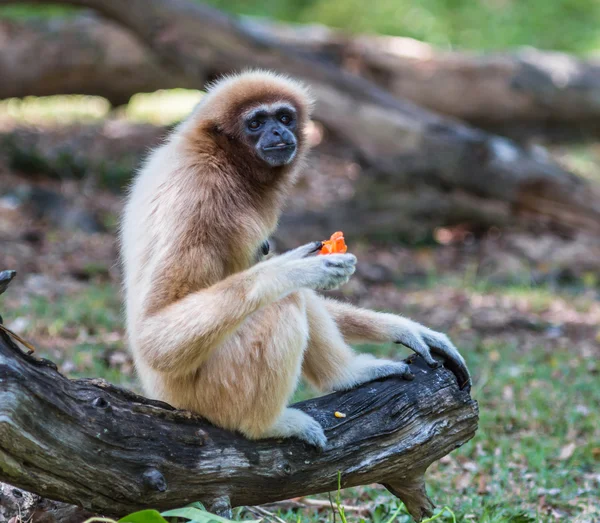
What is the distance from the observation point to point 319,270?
12.5 ft

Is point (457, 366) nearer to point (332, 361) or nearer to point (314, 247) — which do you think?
point (332, 361)

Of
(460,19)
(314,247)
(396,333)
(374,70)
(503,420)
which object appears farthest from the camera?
(460,19)

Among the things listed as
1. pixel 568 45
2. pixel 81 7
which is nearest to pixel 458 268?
pixel 81 7

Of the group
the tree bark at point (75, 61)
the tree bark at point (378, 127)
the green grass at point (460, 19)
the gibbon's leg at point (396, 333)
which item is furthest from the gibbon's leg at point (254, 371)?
the green grass at point (460, 19)

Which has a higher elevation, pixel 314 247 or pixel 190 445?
pixel 314 247

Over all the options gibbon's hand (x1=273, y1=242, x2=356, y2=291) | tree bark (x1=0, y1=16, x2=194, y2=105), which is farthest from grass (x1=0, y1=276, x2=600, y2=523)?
tree bark (x1=0, y1=16, x2=194, y2=105)

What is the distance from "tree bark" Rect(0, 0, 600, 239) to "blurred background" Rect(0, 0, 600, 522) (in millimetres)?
27

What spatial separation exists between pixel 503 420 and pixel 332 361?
2.47 m

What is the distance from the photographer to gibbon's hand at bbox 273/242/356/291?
3.80 meters

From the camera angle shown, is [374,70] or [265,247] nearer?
[265,247]

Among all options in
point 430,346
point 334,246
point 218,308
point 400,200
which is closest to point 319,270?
point 334,246

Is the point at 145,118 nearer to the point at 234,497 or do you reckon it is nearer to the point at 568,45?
the point at 568,45

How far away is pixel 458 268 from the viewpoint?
10391 millimetres

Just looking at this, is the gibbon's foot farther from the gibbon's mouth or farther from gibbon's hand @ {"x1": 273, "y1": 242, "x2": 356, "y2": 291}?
the gibbon's mouth
